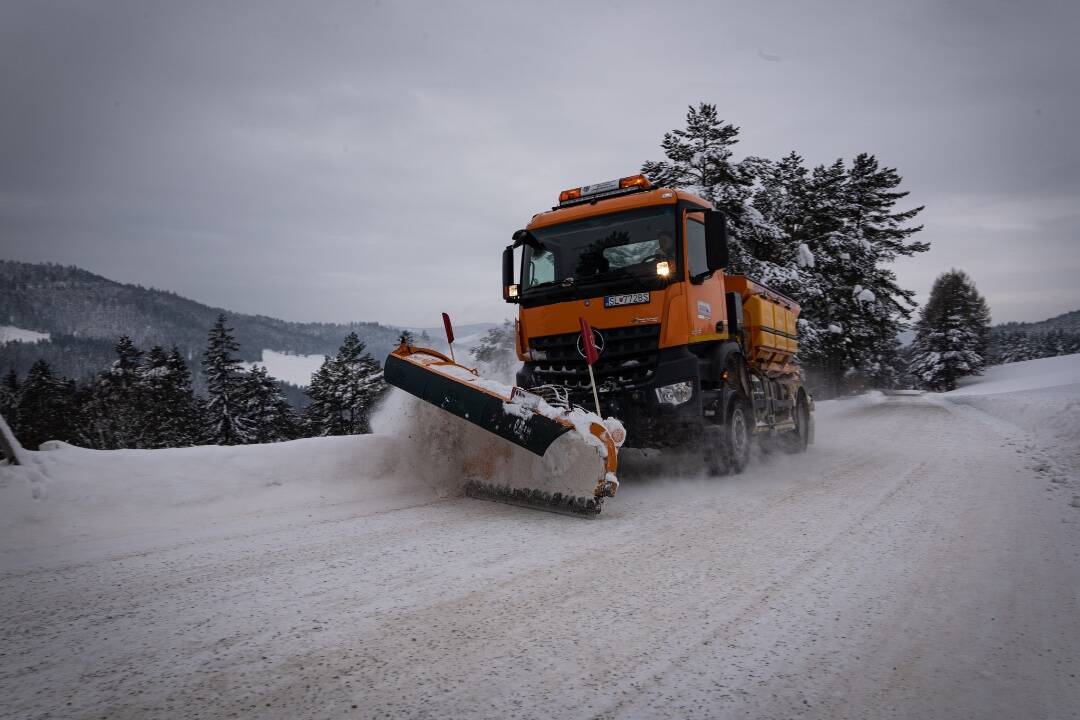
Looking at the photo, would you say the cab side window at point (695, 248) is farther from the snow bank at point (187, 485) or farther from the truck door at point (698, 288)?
the snow bank at point (187, 485)

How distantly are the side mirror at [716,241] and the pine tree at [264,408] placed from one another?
3947cm

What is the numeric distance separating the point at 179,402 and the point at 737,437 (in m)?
41.4

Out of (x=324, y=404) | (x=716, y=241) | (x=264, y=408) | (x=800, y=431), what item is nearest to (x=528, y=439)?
(x=716, y=241)

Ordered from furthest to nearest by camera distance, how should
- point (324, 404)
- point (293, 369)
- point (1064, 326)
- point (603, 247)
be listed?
point (293, 369)
point (1064, 326)
point (324, 404)
point (603, 247)

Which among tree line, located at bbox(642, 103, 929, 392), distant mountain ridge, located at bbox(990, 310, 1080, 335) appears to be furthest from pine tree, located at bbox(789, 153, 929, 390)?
distant mountain ridge, located at bbox(990, 310, 1080, 335)

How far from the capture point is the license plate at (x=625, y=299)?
6.19m

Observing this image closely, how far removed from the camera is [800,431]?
33.7 feet

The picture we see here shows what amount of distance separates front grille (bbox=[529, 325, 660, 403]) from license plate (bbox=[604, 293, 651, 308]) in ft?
0.84

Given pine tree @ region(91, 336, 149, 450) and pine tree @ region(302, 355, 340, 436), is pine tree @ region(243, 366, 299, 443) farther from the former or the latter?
pine tree @ region(91, 336, 149, 450)

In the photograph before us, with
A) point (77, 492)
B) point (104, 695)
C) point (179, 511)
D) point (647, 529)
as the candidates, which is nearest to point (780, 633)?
point (647, 529)

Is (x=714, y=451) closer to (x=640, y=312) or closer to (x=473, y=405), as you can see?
(x=640, y=312)

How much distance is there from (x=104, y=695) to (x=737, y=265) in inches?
832

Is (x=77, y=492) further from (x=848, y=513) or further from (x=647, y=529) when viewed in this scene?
(x=848, y=513)

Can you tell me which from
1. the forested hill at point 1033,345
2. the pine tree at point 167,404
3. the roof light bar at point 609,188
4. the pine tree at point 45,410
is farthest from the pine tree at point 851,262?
the forested hill at point 1033,345
